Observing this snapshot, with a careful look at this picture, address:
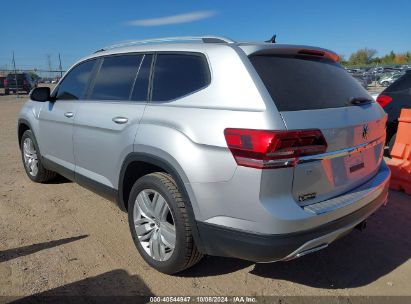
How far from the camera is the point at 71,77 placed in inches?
187

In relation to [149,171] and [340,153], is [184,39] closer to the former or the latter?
[149,171]

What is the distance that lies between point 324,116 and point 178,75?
1.17 meters

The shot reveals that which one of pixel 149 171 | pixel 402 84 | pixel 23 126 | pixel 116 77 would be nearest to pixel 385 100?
pixel 402 84

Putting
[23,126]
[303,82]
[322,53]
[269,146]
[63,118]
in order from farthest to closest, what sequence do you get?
[23,126] → [63,118] → [322,53] → [303,82] → [269,146]

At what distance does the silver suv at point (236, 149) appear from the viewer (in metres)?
2.50

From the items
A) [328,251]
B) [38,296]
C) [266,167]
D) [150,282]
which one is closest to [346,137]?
[266,167]

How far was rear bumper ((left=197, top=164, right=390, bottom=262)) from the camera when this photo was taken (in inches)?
99.3

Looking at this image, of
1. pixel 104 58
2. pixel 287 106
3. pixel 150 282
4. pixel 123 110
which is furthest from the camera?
pixel 104 58

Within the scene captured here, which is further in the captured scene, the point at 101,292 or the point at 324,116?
the point at 101,292

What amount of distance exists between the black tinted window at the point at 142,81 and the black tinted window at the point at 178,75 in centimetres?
11

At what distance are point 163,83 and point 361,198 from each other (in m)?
1.78

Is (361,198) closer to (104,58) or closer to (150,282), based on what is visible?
(150,282)

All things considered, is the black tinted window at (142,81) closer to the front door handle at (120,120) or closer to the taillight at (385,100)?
the front door handle at (120,120)

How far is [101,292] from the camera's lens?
3000mm
